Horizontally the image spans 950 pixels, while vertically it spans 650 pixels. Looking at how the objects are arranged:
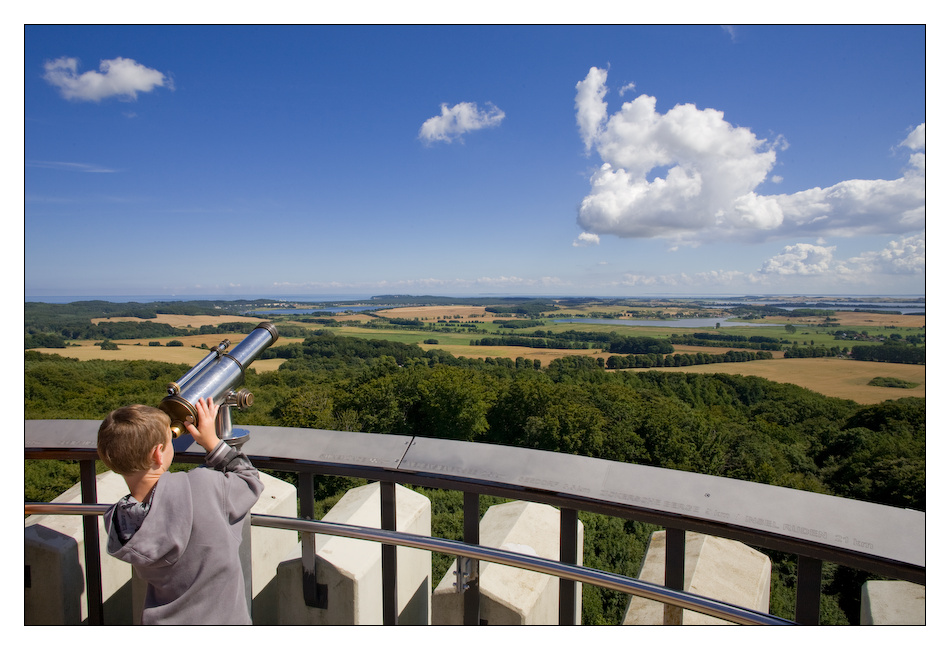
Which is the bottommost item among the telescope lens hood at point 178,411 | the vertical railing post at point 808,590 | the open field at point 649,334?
the open field at point 649,334

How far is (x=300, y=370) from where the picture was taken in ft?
147

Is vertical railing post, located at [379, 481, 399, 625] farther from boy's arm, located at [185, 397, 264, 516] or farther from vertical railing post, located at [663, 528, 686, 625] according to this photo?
vertical railing post, located at [663, 528, 686, 625]

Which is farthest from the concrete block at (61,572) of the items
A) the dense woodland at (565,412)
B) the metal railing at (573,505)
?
the dense woodland at (565,412)

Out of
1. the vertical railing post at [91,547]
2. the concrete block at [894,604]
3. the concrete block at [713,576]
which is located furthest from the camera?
the concrete block at [713,576]

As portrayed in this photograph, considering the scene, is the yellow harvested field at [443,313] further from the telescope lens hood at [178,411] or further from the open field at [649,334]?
the telescope lens hood at [178,411]

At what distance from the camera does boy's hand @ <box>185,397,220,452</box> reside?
1521 mm

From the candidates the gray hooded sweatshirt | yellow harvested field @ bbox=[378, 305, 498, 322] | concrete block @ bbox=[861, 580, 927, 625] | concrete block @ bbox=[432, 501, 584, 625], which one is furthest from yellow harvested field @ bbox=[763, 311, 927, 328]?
yellow harvested field @ bbox=[378, 305, 498, 322]

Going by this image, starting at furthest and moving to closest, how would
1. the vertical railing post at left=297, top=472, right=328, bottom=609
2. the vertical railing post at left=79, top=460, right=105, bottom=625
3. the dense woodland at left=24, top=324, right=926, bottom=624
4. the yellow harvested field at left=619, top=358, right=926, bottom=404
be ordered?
the yellow harvested field at left=619, top=358, right=926, bottom=404, the dense woodland at left=24, top=324, right=926, bottom=624, the vertical railing post at left=79, top=460, right=105, bottom=625, the vertical railing post at left=297, top=472, right=328, bottom=609

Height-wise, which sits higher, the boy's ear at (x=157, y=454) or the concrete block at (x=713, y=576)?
the boy's ear at (x=157, y=454)

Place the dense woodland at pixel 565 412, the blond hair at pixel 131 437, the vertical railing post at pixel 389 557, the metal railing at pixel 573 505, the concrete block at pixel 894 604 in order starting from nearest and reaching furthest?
the metal railing at pixel 573 505, the concrete block at pixel 894 604, the blond hair at pixel 131 437, the vertical railing post at pixel 389 557, the dense woodland at pixel 565 412

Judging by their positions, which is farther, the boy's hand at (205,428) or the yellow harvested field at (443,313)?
the yellow harvested field at (443,313)

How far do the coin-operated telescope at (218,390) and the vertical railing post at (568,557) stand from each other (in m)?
1.10

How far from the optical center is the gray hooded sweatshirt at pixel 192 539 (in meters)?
1.33

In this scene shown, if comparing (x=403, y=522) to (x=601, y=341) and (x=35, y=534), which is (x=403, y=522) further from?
(x=601, y=341)
